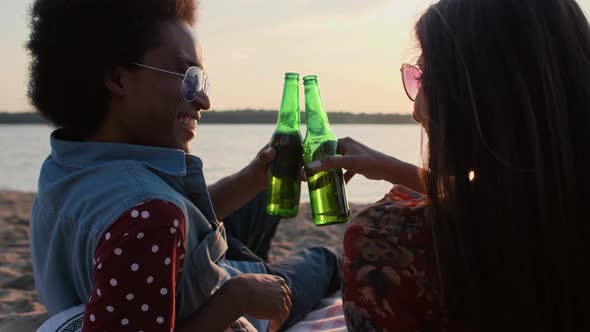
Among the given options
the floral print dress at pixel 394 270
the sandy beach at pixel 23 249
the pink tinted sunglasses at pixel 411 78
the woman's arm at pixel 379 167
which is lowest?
the sandy beach at pixel 23 249

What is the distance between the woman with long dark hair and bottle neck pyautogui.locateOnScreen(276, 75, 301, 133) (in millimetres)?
1050

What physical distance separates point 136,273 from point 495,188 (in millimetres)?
903

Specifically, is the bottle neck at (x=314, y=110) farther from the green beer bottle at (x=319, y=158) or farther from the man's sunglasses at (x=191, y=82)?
the man's sunglasses at (x=191, y=82)

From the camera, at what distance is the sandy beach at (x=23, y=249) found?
302 cm

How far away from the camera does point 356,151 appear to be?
2.22 m

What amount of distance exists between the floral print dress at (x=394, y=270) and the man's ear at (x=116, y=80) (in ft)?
2.84

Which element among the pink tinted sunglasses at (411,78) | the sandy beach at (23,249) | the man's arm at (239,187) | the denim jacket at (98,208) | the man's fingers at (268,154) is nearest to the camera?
the denim jacket at (98,208)

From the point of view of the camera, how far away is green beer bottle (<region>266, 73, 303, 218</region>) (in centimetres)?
255

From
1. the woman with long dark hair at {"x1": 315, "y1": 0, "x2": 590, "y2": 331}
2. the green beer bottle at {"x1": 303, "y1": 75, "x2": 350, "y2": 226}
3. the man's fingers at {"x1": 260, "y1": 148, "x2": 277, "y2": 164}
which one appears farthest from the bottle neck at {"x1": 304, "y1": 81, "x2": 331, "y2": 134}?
the woman with long dark hair at {"x1": 315, "y1": 0, "x2": 590, "y2": 331}

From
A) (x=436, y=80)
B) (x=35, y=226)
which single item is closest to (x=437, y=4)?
(x=436, y=80)

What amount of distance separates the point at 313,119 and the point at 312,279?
112 centimetres

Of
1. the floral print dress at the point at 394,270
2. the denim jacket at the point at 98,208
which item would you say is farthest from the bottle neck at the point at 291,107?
the floral print dress at the point at 394,270

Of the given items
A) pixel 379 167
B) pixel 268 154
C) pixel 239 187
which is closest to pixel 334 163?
pixel 379 167

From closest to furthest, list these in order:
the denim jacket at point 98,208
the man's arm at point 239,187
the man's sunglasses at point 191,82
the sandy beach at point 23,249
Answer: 1. the denim jacket at point 98,208
2. the man's sunglasses at point 191,82
3. the man's arm at point 239,187
4. the sandy beach at point 23,249
